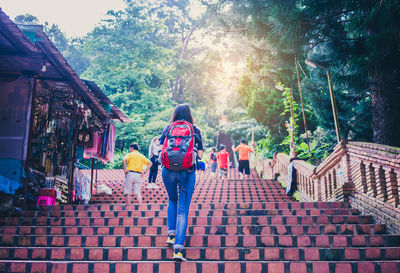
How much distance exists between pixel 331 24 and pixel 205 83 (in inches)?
886

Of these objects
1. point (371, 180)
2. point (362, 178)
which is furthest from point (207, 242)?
point (362, 178)

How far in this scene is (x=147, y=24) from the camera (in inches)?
1013

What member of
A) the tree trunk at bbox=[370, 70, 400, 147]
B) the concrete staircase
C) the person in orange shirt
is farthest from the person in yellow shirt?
the tree trunk at bbox=[370, 70, 400, 147]

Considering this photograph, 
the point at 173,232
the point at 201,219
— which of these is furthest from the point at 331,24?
the point at 173,232

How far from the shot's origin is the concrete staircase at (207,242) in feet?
10.8

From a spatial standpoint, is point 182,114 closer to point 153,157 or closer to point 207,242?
point 207,242

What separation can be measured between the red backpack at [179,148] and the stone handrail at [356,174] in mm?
2942

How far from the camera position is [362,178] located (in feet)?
18.1

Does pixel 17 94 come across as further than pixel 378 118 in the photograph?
No

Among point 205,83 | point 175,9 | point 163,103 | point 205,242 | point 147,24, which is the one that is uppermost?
point 175,9

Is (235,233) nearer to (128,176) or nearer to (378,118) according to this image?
(128,176)

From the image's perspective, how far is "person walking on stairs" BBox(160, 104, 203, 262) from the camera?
11.5ft

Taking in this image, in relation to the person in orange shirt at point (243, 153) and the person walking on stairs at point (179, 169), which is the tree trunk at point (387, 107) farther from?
the person walking on stairs at point (179, 169)

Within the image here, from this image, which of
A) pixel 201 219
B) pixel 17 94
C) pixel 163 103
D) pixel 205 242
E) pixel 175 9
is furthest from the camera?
pixel 175 9
